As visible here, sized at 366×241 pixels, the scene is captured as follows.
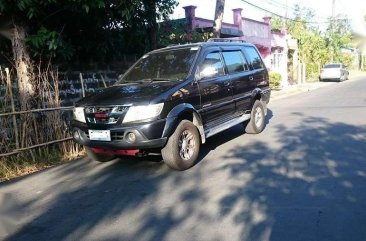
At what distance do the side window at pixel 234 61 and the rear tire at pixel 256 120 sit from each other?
91cm

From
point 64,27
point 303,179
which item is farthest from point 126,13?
point 303,179

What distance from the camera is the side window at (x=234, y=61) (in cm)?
802

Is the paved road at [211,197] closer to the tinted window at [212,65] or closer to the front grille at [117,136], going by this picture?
the front grille at [117,136]

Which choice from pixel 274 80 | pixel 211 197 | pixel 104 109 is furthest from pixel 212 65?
pixel 274 80

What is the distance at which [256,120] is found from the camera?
29.9ft

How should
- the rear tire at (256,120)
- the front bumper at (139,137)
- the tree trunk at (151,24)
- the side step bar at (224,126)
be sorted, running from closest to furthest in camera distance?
the front bumper at (139,137), the side step bar at (224,126), the rear tire at (256,120), the tree trunk at (151,24)

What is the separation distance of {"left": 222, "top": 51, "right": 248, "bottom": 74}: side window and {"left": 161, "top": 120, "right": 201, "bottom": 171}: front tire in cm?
190

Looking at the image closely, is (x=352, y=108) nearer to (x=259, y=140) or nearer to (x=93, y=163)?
(x=259, y=140)

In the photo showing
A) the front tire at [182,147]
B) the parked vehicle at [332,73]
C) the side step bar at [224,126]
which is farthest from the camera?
the parked vehicle at [332,73]

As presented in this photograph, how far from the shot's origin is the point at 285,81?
99.2ft

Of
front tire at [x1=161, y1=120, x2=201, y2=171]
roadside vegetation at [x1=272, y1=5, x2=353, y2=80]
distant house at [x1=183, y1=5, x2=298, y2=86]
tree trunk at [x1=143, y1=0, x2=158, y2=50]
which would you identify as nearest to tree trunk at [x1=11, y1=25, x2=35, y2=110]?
tree trunk at [x1=143, y1=0, x2=158, y2=50]

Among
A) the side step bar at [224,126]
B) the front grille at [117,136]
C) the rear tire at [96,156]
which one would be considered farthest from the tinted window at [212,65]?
the rear tire at [96,156]

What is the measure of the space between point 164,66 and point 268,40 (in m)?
22.8

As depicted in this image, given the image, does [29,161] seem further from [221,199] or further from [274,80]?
[274,80]
